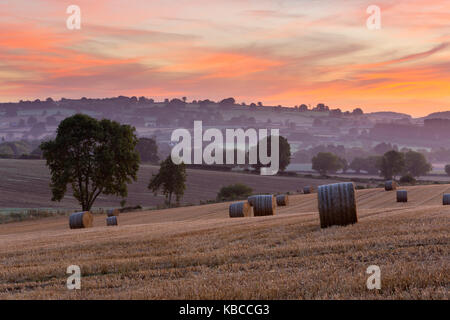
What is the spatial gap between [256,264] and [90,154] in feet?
140

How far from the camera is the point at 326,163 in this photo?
145750 mm

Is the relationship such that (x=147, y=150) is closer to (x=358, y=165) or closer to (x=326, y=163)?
(x=326, y=163)

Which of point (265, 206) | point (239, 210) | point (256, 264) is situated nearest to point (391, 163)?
Result: point (239, 210)

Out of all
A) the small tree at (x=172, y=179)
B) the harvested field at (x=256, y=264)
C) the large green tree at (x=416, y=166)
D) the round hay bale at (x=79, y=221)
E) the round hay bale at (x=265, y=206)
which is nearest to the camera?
the harvested field at (x=256, y=264)

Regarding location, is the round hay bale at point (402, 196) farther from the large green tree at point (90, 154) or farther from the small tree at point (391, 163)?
the small tree at point (391, 163)

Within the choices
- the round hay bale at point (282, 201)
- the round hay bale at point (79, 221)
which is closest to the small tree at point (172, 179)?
the round hay bale at point (282, 201)

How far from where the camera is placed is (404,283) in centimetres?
737

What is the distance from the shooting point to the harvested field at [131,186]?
7711cm

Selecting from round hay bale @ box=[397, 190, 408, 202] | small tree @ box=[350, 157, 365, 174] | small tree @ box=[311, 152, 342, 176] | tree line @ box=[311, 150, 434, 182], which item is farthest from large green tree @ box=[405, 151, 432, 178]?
round hay bale @ box=[397, 190, 408, 202]

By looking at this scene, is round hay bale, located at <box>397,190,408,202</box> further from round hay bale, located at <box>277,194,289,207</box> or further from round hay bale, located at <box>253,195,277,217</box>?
round hay bale, located at <box>253,195,277,217</box>

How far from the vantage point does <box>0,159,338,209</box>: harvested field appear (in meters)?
77.1

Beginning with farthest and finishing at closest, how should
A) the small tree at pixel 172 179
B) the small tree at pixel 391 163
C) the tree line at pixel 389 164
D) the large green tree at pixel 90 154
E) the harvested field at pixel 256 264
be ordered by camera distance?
the tree line at pixel 389 164 < the small tree at pixel 391 163 < the small tree at pixel 172 179 < the large green tree at pixel 90 154 < the harvested field at pixel 256 264

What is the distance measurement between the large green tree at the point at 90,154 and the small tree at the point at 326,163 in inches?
4052
